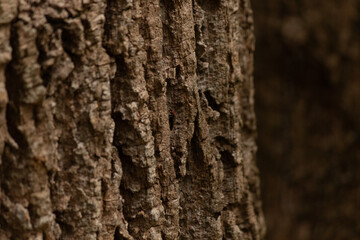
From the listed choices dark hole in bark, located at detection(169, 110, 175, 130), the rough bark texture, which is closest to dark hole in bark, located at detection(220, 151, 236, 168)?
the rough bark texture

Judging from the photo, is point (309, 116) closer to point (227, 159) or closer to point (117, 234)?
point (227, 159)

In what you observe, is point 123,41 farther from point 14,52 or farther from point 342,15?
point 342,15

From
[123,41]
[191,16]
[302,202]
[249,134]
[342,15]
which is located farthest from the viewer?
[302,202]

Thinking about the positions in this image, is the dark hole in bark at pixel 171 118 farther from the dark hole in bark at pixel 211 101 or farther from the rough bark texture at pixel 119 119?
the dark hole in bark at pixel 211 101

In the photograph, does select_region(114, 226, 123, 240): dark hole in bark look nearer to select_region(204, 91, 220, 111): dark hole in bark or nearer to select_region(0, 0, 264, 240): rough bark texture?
select_region(0, 0, 264, 240): rough bark texture

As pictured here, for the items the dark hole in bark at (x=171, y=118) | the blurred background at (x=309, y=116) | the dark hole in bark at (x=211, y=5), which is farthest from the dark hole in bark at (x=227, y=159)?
the blurred background at (x=309, y=116)

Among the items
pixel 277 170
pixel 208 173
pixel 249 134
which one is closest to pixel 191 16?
pixel 208 173

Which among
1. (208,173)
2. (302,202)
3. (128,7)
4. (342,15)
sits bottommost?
(302,202)

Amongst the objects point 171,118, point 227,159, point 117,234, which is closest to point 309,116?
point 227,159
